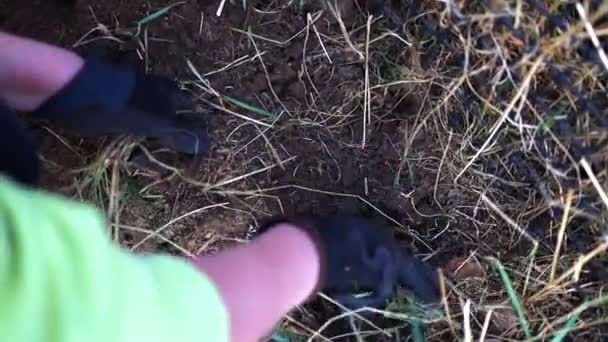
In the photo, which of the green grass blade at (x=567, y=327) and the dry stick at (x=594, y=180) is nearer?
the dry stick at (x=594, y=180)

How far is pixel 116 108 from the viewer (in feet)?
3.84

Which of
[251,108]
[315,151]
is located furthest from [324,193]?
[251,108]

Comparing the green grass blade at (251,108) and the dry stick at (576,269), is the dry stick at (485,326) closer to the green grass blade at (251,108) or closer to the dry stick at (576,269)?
the dry stick at (576,269)

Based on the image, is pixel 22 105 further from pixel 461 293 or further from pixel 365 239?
pixel 461 293

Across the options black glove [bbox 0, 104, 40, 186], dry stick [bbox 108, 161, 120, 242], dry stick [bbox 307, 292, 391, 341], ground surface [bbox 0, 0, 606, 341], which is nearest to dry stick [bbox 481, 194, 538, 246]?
ground surface [bbox 0, 0, 606, 341]

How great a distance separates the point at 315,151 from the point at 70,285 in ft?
1.98

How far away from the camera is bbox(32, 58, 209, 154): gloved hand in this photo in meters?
1.16

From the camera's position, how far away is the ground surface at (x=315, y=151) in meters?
1.30

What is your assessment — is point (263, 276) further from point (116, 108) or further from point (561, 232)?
point (561, 232)

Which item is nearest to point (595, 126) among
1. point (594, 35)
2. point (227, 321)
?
point (594, 35)

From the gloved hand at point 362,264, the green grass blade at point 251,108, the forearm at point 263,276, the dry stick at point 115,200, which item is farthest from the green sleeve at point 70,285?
the green grass blade at point 251,108

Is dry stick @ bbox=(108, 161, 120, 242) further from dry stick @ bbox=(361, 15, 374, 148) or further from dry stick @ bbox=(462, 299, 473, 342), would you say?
dry stick @ bbox=(462, 299, 473, 342)

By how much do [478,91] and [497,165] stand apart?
130 mm

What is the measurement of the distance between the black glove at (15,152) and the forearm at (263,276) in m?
0.22
